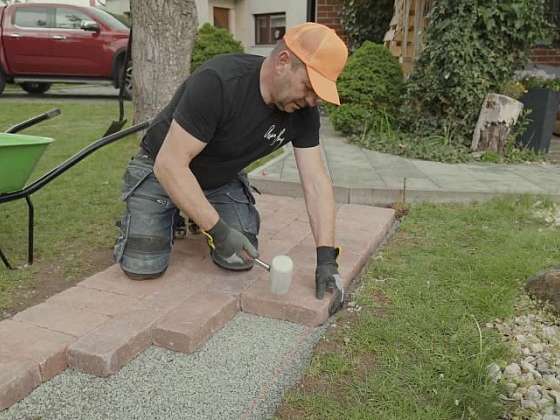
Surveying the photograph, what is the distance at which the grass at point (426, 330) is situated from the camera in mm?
1729

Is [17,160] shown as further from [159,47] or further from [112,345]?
[159,47]

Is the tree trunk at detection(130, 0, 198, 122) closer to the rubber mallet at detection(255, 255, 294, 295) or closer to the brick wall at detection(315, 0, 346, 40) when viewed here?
the rubber mallet at detection(255, 255, 294, 295)

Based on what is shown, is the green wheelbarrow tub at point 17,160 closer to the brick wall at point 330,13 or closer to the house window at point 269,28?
the brick wall at point 330,13

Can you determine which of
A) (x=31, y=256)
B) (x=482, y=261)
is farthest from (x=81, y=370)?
(x=482, y=261)

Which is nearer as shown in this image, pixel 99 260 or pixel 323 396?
pixel 323 396

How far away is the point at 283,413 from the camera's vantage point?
1.71 meters

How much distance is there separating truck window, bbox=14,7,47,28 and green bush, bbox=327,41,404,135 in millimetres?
5996

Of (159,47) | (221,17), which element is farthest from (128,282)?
(221,17)

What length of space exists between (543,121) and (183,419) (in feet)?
16.4

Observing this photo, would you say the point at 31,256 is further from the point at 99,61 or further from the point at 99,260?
the point at 99,61

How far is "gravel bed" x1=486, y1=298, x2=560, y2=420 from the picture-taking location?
66.9 inches

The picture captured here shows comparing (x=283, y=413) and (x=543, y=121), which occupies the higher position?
(x=543, y=121)

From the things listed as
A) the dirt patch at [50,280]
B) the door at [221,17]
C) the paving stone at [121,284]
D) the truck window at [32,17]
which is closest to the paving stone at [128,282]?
the paving stone at [121,284]

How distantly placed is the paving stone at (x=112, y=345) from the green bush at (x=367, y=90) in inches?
166
